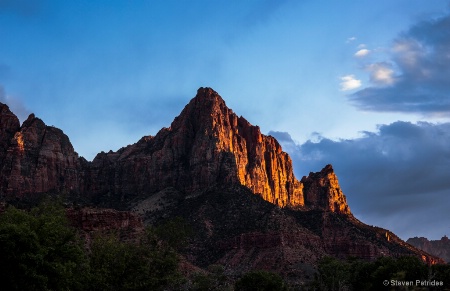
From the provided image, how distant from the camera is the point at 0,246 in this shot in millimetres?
54219

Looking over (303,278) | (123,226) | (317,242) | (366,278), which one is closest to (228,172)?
(317,242)

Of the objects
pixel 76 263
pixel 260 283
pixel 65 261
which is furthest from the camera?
pixel 260 283

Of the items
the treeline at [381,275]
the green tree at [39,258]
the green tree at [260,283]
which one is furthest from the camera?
the green tree at [260,283]

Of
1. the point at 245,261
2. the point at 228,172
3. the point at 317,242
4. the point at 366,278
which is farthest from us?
the point at 228,172

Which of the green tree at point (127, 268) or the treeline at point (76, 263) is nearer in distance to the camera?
the treeline at point (76, 263)

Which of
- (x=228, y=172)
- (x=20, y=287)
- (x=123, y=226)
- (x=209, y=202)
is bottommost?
(x=20, y=287)

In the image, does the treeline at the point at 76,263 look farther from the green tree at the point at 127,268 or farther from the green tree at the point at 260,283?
the green tree at the point at 260,283

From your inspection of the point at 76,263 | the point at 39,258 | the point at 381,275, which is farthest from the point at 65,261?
the point at 381,275

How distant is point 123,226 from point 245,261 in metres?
46.2

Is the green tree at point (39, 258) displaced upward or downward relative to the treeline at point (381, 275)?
downward

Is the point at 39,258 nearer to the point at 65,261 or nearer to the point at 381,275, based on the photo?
the point at 65,261

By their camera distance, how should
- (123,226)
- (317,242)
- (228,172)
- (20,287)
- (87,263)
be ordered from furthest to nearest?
(228,172), (317,242), (123,226), (87,263), (20,287)

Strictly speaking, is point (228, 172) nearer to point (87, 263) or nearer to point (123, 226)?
point (123, 226)

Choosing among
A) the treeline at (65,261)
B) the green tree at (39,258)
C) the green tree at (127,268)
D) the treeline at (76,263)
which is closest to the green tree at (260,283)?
the treeline at (76,263)
